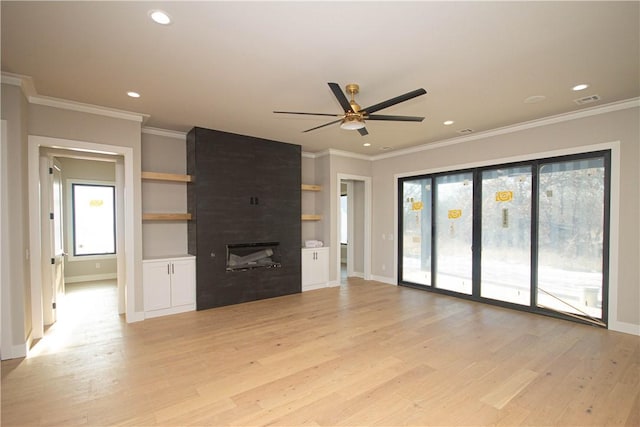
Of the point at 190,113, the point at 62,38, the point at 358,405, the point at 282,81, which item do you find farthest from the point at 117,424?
the point at 190,113

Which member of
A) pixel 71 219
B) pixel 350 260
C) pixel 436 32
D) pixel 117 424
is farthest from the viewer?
pixel 350 260

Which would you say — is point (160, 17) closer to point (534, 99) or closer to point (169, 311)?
point (169, 311)

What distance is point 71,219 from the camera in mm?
6980

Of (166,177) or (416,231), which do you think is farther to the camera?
(416,231)

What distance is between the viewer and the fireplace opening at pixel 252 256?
537 centimetres

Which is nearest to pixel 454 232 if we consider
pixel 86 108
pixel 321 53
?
pixel 321 53

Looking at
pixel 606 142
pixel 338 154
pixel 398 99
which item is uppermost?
pixel 338 154

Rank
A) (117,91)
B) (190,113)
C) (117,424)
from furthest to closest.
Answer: (190,113), (117,91), (117,424)

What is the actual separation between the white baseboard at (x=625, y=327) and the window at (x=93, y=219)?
371 inches

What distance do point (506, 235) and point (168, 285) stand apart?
5.44 m

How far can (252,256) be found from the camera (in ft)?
18.4

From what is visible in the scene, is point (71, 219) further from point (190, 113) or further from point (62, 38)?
point (62, 38)

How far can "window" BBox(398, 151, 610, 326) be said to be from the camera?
4.25 metres

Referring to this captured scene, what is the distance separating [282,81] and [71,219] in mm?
6612
